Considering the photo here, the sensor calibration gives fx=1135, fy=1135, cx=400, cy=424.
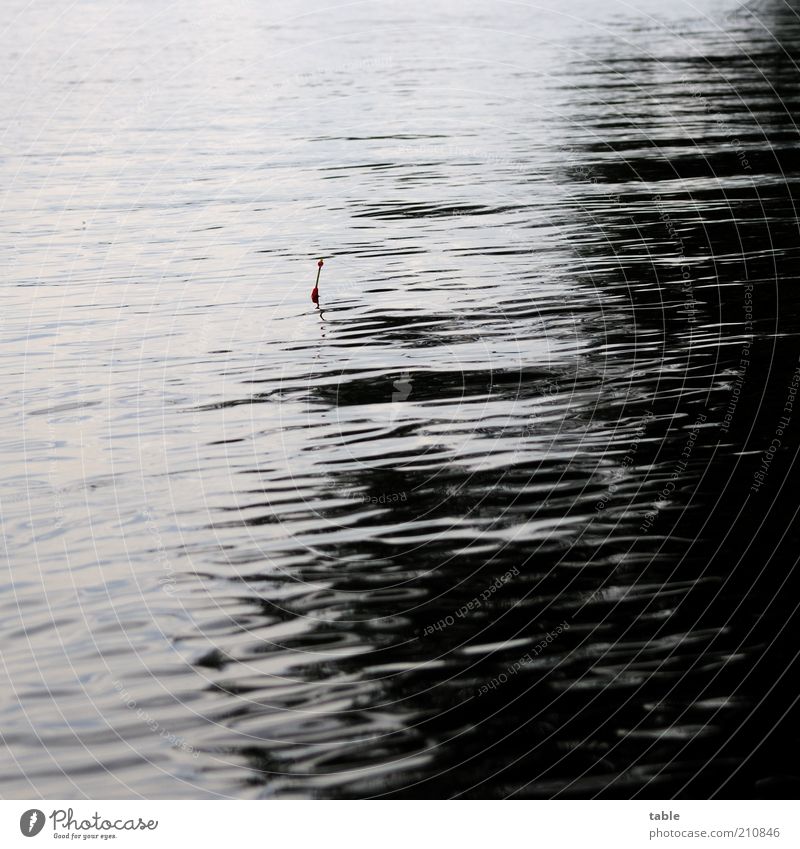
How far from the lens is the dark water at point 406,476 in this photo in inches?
370

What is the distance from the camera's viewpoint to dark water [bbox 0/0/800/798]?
940 cm

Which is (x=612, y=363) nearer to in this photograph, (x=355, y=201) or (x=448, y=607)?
(x=448, y=607)

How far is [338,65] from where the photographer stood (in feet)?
178
